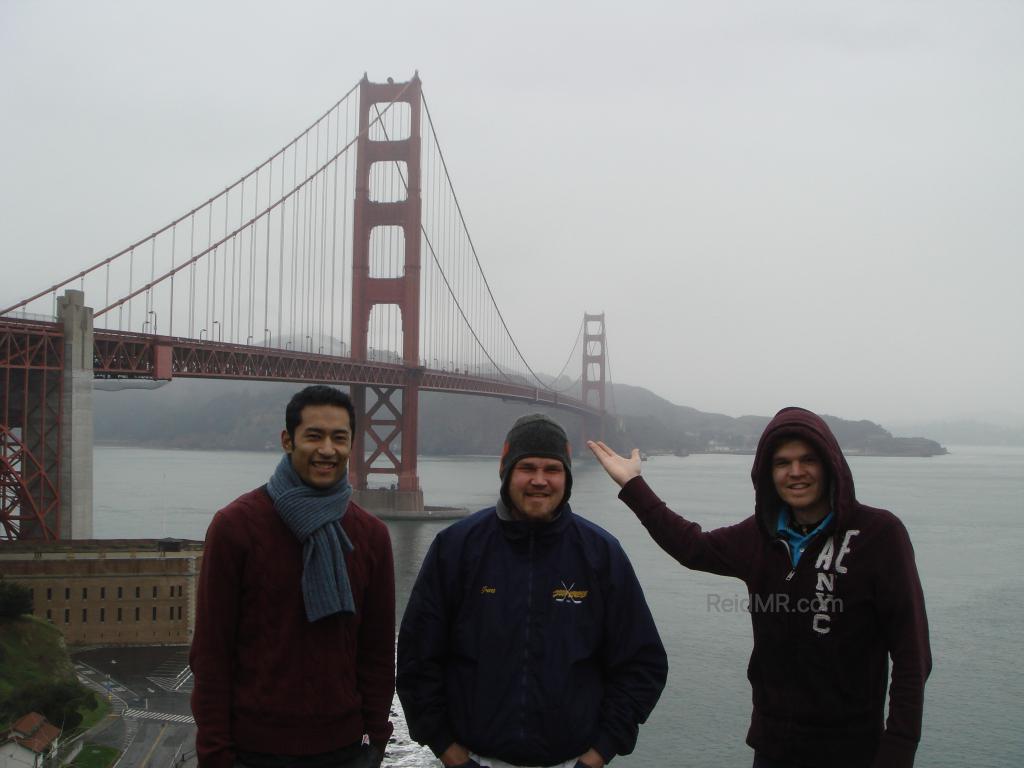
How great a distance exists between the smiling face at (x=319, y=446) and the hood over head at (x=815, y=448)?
0.86 metres

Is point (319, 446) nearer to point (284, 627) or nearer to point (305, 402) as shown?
point (305, 402)


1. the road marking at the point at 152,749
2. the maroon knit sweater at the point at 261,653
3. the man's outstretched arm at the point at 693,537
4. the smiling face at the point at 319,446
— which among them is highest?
the smiling face at the point at 319,446

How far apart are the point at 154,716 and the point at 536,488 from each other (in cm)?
1008

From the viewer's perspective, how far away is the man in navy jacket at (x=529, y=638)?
190cm

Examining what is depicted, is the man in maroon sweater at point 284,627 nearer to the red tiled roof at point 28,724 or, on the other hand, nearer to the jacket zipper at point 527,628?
the jacket zipper at point 527,628

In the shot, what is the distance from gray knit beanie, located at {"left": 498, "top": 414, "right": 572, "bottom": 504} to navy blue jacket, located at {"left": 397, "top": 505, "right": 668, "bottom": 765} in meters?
0.10

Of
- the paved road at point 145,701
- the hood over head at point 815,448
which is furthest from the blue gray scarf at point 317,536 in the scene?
the paved road at point 145,701

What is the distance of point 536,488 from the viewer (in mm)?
1941

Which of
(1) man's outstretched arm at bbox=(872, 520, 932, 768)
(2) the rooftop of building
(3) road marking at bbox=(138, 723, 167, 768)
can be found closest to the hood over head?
(1) man's outstretched arm at bbox=(872, 520, 932, 768)

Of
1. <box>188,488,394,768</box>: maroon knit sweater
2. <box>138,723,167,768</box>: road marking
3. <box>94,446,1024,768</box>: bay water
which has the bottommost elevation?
<box>138,723,167,768</box>: road marking

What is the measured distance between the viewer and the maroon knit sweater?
1.88 meters

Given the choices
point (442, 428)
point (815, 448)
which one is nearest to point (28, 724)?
point (815, 448)

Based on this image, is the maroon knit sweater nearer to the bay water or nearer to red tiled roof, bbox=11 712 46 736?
the bay water

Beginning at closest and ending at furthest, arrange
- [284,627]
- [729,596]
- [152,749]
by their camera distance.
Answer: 1. [284,627]
2. [152,749]
3. [729,596]
